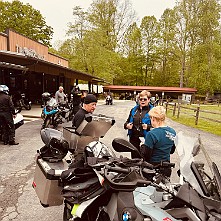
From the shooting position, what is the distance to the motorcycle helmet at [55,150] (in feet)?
9.24

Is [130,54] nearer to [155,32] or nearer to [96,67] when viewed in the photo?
[155,32]

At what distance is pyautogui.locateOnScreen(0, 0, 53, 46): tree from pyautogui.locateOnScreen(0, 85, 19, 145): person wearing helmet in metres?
35.3

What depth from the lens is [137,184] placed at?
1.55 metres

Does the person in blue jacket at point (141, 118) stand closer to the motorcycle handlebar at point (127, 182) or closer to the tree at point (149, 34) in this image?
the motorcycle handlebar at point (127, 182)

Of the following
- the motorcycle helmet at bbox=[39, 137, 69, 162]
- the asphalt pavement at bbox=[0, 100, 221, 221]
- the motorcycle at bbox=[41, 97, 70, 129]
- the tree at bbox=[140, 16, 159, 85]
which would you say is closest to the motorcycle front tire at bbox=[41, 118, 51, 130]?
the motorcycle at bbox=[41, 97, 70, 129]

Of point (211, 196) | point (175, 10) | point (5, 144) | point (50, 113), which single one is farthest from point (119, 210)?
point (175, 10)

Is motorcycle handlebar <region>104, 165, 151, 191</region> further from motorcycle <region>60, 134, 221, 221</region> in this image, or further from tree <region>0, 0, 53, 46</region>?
tree <region>0, 0, 53, 46</region>

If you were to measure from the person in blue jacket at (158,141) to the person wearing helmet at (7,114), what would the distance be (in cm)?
490

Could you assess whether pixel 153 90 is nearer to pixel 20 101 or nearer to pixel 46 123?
pixel 20 101

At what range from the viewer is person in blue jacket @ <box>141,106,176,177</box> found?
2791 millimetres

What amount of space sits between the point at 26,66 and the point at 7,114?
345 inches

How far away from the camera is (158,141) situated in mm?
2801

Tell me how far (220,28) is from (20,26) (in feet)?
110

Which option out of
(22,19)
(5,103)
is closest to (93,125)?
(5,103)
